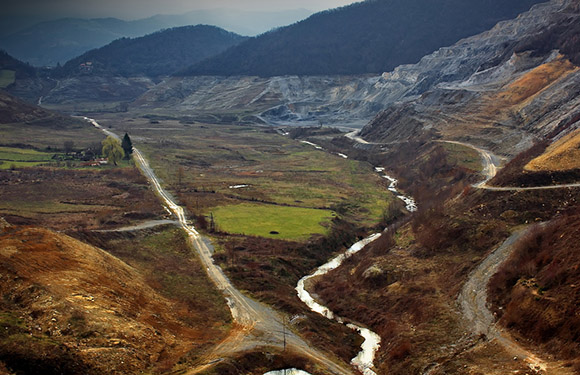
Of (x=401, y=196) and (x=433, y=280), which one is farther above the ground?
(x=433, y=280)

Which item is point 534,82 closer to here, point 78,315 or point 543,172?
point 543,172

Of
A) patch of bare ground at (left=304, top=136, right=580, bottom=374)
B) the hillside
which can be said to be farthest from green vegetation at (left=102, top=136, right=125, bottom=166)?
patch of bare ground at (left=304, top=136, right=580, bottom=374)

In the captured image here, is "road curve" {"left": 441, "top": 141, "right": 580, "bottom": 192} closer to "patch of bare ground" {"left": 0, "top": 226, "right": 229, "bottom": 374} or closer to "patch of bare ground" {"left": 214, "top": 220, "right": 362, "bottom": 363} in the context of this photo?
"patch of bare ground" {"left": 214, "top": 220, "right": 362, "bottom": 363}

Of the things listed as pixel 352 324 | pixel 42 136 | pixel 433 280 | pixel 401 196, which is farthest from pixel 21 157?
pixel 433 280

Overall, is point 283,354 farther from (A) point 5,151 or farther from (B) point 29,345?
(A) point 5,151

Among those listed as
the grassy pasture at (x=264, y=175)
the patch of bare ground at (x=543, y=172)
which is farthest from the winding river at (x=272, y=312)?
the patch of bare ground at (x=543, y=172)

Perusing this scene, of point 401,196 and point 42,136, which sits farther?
point 42,136
